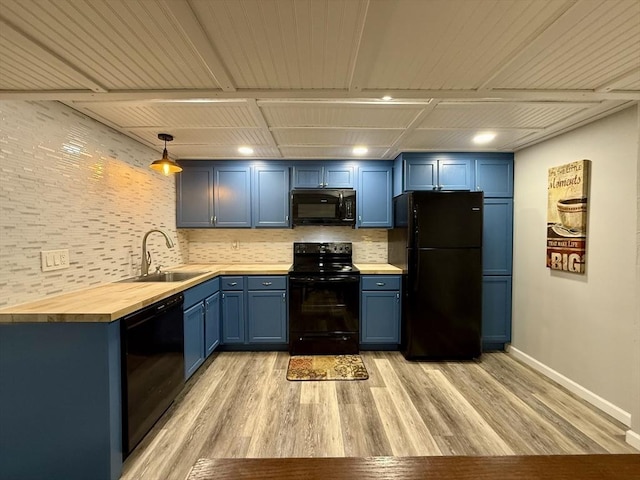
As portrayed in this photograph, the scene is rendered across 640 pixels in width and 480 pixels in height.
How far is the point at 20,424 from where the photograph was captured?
4.63 feet

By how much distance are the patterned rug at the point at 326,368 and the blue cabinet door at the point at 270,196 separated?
60.0 inches

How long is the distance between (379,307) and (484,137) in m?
1.96

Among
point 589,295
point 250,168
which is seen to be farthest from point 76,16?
point 589,295

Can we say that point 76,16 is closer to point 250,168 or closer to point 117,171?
point 117,171

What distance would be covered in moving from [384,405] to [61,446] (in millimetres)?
1975

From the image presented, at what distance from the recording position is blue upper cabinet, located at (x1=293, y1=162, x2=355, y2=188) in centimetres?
329

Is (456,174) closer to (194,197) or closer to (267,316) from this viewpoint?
(267,316)

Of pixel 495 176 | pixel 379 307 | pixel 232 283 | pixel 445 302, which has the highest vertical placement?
pixel 495 176

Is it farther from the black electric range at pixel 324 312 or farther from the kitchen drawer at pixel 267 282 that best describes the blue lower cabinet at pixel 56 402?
the black electric range at pixel 324 312

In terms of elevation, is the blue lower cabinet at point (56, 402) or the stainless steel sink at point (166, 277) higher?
the stainless steel sink at point (166, 277)

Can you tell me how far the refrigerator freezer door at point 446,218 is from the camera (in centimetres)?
277

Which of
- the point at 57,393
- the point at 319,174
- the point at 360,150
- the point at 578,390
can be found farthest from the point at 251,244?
the point at 578,390

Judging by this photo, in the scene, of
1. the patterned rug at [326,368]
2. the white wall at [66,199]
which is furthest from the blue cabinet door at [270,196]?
the patterned rug at [326,368]

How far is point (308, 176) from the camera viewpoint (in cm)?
329
